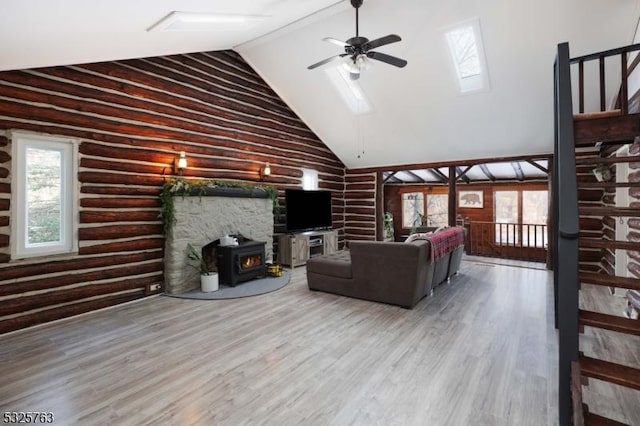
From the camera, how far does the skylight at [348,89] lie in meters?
6.41

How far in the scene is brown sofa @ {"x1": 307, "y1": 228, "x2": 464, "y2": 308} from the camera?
4.34 m

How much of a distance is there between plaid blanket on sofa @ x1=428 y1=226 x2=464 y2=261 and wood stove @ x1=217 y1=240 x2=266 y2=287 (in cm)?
307

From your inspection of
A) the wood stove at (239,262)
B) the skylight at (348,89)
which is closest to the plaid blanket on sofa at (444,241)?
the wood stove at (239,262)

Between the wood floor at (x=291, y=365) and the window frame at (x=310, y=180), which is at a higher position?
the window frame at (x=310, y=180)

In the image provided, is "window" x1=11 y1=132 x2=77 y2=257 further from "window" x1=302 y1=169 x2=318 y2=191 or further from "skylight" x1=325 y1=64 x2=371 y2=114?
"window" x1=302 y1=169 x2=318 y2=191

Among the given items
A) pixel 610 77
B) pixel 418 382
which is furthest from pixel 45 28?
pixel 610 77

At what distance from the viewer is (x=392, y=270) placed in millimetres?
4430

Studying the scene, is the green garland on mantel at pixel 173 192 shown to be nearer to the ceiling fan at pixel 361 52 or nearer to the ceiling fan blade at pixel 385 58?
the ceiling fan at pixel 361 52

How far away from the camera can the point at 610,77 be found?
492cm

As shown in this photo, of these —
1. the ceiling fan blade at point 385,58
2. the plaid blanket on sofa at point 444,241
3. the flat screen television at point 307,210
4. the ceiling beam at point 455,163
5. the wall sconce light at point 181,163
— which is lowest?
the plaid blanket on sofa at point 444,241

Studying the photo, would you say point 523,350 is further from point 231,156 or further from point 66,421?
point 231,156

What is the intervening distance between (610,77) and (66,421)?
24.9 feet

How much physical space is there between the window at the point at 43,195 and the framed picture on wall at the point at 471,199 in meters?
11.1

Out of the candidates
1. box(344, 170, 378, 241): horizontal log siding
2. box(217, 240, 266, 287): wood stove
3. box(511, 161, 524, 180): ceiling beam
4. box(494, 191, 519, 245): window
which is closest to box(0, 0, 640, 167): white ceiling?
box(344, 170, 378, 241): horizontal log siding
